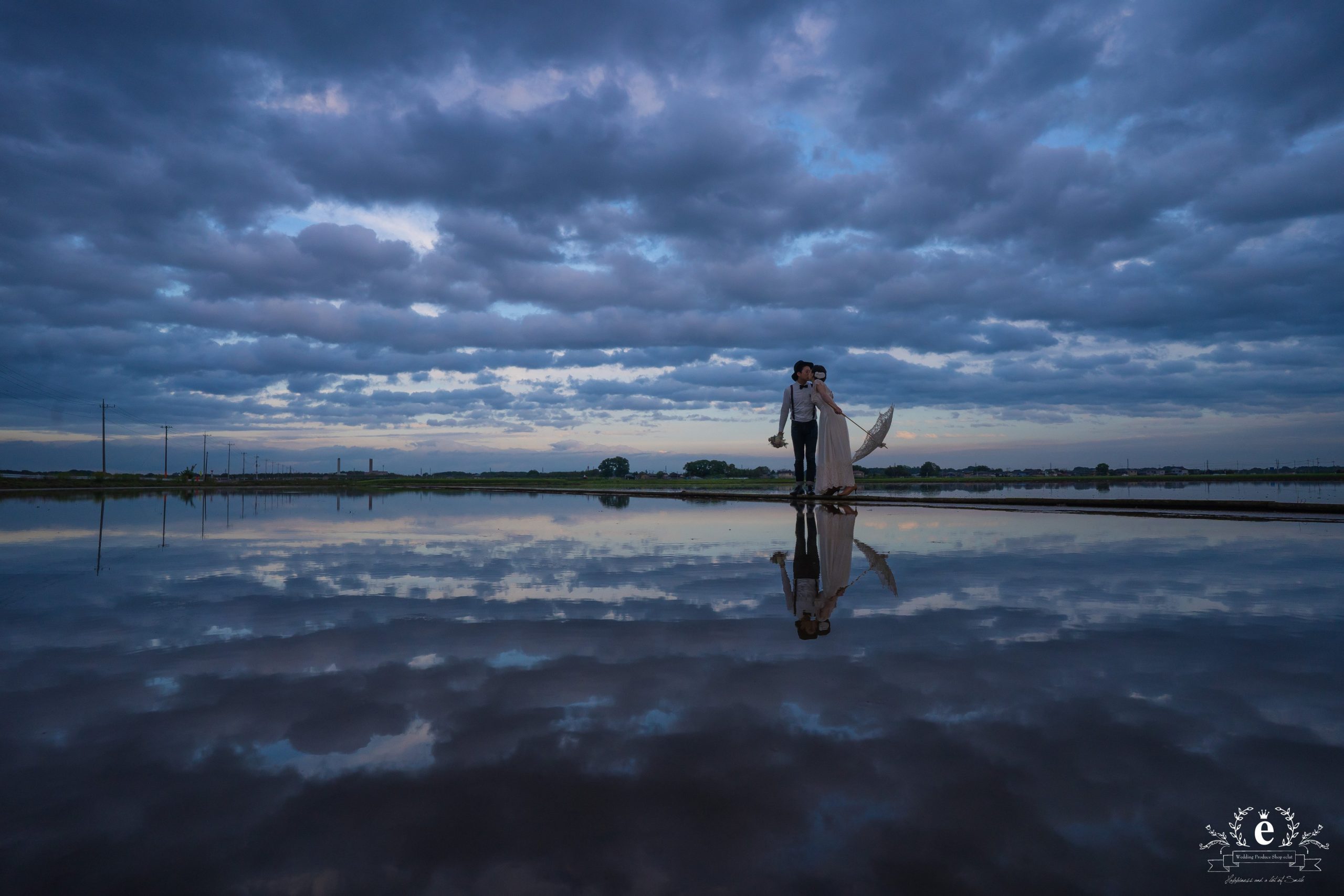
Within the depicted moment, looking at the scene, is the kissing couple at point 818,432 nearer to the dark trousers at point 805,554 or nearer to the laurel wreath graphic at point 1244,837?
the dark trousers at point 805,554

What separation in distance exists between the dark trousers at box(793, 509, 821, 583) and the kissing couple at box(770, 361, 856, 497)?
8060 millimetres

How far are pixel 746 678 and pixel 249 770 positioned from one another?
267cm

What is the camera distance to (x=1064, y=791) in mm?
2715

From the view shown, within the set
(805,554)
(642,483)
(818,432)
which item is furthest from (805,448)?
(642,483)

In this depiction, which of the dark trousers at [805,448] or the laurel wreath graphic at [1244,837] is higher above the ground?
the dark trousers at [805,448]

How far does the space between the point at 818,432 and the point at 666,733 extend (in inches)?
815

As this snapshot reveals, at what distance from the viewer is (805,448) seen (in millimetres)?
24609

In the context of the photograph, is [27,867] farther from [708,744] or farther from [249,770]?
[708,744]

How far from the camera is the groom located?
76.8 ft

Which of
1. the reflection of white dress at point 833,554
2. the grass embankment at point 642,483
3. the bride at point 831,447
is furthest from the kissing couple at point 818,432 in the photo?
the grass embankment at point 642,483

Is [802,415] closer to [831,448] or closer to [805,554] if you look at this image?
[831,448]

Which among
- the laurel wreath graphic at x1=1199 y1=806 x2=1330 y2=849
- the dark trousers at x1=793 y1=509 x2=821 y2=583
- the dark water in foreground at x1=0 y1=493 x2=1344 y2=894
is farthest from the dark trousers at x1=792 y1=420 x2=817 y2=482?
the laurel wreath graphic at x1=1199 y1=806 x2=1330 y2=849

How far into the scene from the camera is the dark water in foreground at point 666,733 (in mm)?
2332

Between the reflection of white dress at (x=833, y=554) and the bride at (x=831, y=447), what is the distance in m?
5.79
